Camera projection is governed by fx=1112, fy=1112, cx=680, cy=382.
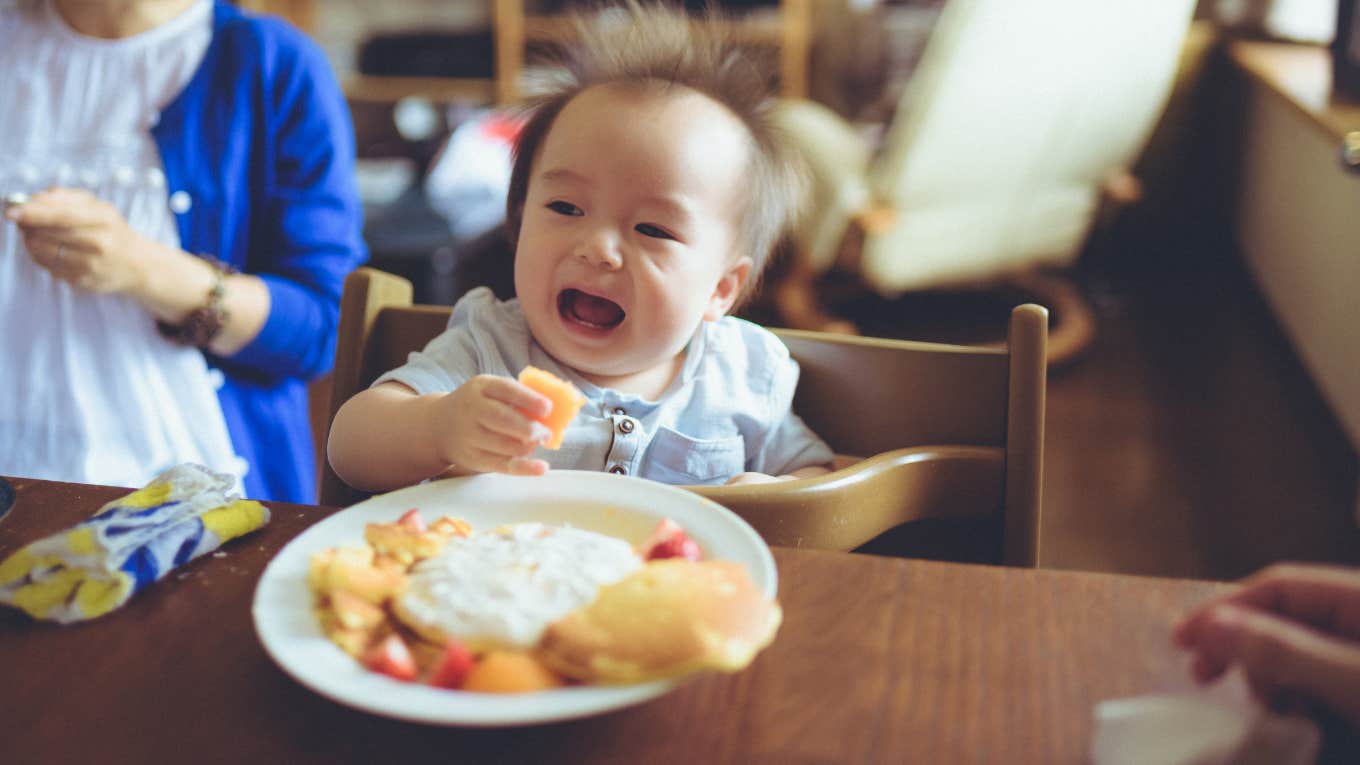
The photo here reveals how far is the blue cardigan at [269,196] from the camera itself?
1.20 metres

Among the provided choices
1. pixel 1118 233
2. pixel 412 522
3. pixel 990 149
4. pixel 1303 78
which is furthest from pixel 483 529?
pixel 1118 233

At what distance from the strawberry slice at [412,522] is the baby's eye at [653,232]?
394mm

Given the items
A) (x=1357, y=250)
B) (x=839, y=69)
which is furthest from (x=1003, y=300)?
(x=839, y=69)

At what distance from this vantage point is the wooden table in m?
0.51

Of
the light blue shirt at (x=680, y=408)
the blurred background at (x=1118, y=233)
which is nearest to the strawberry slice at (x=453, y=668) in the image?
the light blue shirt at (x=680, y=408)

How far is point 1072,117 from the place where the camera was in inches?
98.3

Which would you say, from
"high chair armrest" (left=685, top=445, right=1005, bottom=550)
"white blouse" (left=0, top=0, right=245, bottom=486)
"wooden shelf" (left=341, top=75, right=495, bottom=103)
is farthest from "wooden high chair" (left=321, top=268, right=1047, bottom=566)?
"wooden shelf" (left=341, top=75, right=495, bottom=103)

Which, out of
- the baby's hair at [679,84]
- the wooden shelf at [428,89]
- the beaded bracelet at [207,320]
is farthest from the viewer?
the wooden shelf at [428,89]

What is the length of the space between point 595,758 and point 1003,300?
297 centimetres

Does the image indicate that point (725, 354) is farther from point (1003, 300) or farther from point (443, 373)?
point (1003, 300)

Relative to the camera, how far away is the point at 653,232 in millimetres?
969

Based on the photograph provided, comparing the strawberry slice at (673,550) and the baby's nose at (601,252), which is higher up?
the baby's nose at (601,252)

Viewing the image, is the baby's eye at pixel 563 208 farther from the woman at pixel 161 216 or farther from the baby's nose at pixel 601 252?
the woman at pixel 161 216

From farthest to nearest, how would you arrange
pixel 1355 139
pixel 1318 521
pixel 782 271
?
pixel 782 271 → pixel 1318 521 → pixel 1355 139
